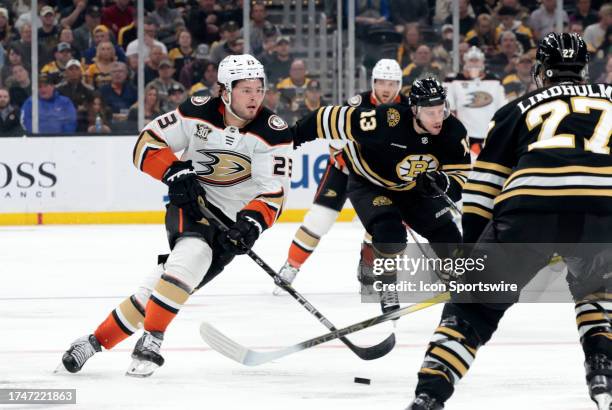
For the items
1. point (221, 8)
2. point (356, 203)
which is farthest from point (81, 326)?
point (221, 8)

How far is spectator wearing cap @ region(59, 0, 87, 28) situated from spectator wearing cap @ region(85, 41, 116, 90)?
0.28m

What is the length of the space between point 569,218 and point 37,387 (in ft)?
5.65

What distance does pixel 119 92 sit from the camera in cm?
1003

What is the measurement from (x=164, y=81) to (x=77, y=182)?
1.08 m

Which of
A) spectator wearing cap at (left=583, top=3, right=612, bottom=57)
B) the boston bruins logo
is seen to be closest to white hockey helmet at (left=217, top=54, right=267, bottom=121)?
the boston bruins logo

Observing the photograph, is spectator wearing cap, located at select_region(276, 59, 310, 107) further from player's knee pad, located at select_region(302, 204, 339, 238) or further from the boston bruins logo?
the boston bruins logo

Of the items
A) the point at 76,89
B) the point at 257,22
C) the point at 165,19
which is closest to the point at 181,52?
the point at 165,19

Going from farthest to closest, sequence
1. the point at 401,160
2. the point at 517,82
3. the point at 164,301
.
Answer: the point at 517,82 → the point at 401,160 → the point at 164,301

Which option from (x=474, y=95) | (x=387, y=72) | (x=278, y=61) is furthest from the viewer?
(x=278, y=61)

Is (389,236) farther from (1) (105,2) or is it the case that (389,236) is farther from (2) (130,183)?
(1) (105,2)

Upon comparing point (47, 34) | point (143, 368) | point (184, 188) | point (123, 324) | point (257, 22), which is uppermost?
point (257, 22)

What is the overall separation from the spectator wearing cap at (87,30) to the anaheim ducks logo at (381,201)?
Result: 544 centimetres

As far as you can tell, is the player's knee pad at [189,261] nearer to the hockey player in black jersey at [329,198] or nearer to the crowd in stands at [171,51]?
the hockey player in black jersey at [329,198]

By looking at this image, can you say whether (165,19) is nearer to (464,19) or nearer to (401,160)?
(464,19)
